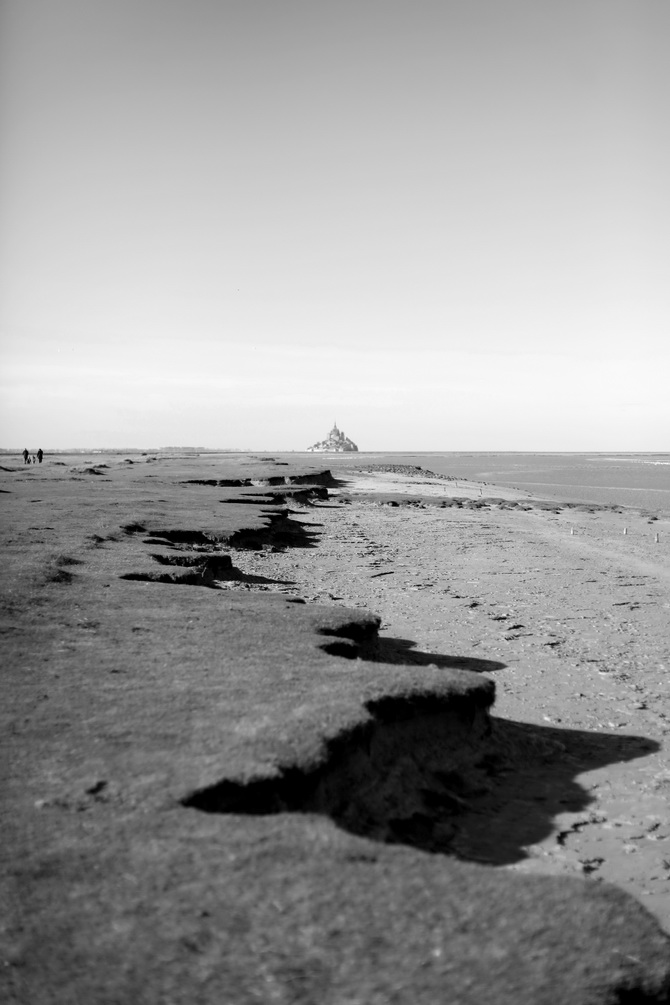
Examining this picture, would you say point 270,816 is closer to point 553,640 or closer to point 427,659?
point 427,659

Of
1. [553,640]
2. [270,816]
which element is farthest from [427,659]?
[270,816]

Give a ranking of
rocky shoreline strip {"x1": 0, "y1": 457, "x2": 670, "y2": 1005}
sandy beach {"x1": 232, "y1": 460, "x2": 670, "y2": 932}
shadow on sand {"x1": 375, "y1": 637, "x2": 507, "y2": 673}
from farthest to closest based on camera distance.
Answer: shadow on sand {"x1": 375, "y1": 637, "x2": 507, "y2": 673}
sandy beach {"x1": 232, "y1": 460, "x2": 670, "y2": 932}
rocky shoreline strip {"x1": 0, "y1": 457, "x2": 670, "y2": 1005}

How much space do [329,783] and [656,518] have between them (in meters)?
30.7

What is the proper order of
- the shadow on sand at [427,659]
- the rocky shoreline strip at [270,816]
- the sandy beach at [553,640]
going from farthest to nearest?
the shadow on sand at [427,659] < the sandy beach at [553,640] < the rocky shoreline strip at [270,816]

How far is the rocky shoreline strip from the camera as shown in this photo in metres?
3.05

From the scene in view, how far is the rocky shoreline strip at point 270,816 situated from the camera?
305 centimetres

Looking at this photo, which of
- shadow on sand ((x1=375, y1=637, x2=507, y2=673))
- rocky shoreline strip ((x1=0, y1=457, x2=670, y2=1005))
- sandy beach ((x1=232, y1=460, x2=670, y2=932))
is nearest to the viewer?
rocky shoreline strip ((x1=0, y1=457, x2=670, y2=1005))

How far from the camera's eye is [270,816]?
4156 millimetres

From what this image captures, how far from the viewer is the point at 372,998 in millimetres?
2895

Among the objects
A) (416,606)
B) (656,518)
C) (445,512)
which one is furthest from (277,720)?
(656,518)

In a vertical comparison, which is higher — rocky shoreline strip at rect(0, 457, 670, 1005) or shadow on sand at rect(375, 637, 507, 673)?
rocky shoreline strip at rect(0, 457, 670, 1005)

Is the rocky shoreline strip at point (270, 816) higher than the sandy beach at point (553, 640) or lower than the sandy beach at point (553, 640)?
higher

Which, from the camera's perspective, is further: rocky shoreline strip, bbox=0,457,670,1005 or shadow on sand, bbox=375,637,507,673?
shadow on sand, bbox=375,637,507,673

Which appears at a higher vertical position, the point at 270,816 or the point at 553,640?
the point at 270,816
